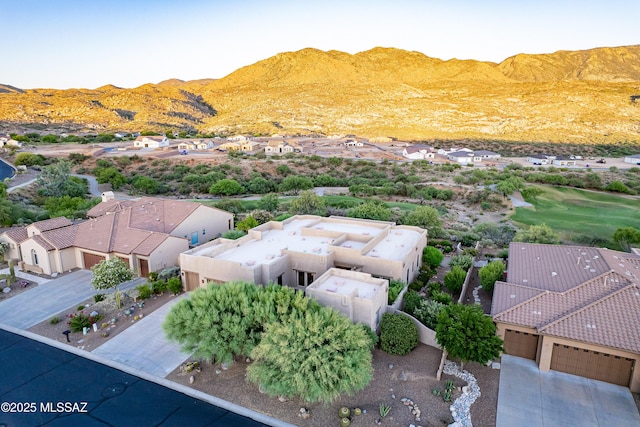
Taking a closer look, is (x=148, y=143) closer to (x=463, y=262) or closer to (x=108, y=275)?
(x=108, y=275)

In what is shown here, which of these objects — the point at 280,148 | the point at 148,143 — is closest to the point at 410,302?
the point at 280,148

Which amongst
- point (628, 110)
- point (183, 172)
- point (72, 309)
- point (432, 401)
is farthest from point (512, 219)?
point (628, 110)

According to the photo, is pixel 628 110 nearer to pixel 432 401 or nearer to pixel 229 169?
pixel 229 169

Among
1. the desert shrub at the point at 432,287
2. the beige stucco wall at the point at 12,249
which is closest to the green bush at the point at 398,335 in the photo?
the desert shrub at the point at 432,287

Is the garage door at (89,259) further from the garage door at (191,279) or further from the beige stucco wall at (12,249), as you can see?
the garage door at (191,279)

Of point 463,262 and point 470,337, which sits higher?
point 470,337

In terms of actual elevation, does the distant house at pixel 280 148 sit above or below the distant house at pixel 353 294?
above

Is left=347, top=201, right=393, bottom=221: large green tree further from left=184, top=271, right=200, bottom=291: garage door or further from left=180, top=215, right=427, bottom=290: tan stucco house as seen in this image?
left=184, top=271, right=200, bottom=291: garage door
